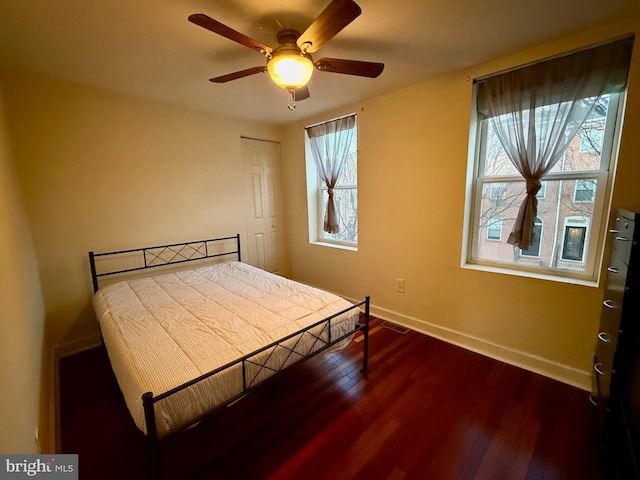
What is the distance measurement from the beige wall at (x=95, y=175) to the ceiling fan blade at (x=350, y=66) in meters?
2.03

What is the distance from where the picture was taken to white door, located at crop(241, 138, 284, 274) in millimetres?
3645

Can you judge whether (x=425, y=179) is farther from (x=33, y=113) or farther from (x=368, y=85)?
(x=33, y=113)

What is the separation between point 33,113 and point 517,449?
4.13 metres

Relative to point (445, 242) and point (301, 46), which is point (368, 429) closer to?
point (445, 242)

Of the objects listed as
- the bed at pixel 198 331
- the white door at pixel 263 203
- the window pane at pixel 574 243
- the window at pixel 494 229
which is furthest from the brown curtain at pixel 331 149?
the window pane at pixel 574 243

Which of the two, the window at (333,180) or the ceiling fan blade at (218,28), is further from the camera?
the window at (333,180)

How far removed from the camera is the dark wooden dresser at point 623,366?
1113mm


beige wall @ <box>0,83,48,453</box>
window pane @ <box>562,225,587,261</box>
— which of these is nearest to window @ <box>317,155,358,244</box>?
window pane @ <box>562,225,587,261</box>

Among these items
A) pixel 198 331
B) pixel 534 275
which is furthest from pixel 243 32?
pixel 534 275

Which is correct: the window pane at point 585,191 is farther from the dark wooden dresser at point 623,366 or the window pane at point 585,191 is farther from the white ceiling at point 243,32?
the white ceiling at point 243,32

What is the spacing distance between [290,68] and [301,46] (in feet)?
0.40

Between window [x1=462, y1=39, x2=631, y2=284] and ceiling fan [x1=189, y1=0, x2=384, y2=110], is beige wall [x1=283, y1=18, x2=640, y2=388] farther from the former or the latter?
ceiling fan [x1=189, y1=0, x2=384, y2=110]

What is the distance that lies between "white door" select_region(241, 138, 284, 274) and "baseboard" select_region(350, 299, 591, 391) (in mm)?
1868

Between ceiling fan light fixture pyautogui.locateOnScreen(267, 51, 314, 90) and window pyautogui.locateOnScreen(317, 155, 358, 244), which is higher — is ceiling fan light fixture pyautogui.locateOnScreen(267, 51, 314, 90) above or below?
above
